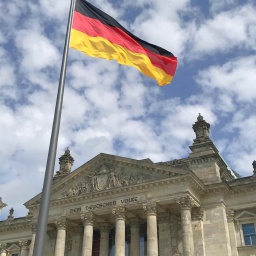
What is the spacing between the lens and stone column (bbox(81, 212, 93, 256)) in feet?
119

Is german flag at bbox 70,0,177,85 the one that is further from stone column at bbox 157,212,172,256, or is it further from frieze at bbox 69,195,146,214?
stone column at bbox 157,212,172,256

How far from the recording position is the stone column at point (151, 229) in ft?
110

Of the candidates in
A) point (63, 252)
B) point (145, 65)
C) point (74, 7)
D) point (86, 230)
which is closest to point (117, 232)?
point (86, 230)

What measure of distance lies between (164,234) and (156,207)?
124 inches

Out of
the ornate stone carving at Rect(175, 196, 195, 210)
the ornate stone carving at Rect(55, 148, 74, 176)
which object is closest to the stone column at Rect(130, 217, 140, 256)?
the ornate stone carving at Rect(175, 196, 195, 210)

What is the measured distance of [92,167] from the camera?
41.2m

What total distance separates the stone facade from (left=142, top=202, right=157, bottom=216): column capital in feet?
0.06

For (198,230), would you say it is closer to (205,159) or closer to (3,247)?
(205,159)

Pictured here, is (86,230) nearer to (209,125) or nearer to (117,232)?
(117,232)

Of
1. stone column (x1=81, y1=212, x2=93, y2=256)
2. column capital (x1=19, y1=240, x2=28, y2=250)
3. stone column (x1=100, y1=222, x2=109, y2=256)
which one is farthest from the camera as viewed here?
column capital (x1=19, y1=240, x2=28, y2=250)

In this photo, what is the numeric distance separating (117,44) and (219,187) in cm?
2386

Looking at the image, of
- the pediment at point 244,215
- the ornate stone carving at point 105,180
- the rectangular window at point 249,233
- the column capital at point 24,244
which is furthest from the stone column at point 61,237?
the rectangular window at point 249,233

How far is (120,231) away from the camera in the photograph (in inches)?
1416

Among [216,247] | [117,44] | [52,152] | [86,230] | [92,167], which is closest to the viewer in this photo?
[52,152]
